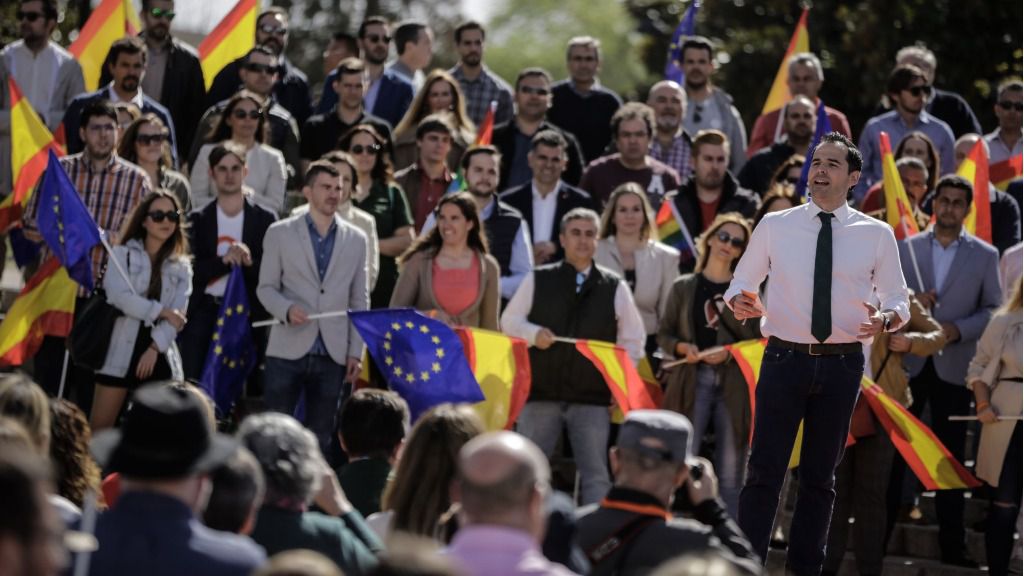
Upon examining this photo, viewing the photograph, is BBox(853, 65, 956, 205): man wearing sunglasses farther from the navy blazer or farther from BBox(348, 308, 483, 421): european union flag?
BBox(348, 308, 483, 421): european union flag

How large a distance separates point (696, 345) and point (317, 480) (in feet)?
19.3

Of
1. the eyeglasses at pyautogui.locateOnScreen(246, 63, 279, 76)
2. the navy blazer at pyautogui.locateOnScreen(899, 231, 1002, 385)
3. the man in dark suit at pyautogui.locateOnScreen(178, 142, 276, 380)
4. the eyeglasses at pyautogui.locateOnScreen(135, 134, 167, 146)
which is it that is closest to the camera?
the navy blazer at pyautogui.locateOnScreen(899, 231, 1002, 385)

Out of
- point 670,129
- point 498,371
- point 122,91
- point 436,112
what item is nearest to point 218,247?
point 498,371

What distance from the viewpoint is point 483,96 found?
54.9 ft

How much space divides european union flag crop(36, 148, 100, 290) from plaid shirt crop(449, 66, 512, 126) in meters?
4.87

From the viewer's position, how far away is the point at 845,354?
911cm

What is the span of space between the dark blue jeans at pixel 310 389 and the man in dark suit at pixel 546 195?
2.38m

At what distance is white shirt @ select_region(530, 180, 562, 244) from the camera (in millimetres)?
14164

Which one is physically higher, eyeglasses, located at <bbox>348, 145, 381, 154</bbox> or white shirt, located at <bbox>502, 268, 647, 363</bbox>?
eyeglasses, located at <bbox>348, 145, 381, 154</bbox>

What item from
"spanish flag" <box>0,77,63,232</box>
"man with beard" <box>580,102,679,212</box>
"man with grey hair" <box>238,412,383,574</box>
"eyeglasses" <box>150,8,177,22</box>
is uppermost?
"eyeglasses" <box>150,8,177,22</box>

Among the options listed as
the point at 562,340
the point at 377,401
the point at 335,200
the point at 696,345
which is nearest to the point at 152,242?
the point at 335,200

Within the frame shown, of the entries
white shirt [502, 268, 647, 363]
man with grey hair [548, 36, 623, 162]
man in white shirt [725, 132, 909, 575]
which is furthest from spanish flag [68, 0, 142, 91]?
man in white shirt [725, 132, 909, 575]

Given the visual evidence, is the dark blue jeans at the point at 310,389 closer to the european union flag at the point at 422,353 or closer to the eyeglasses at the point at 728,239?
the european union flag at the point at 422,353

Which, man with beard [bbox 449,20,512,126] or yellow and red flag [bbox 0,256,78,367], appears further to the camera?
man with beard [bbox 449,20,512,126]
